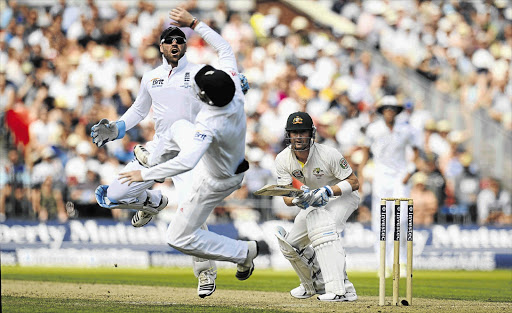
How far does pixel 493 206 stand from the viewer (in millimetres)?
18219

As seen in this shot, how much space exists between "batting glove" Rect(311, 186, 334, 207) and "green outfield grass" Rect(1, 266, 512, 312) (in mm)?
1299

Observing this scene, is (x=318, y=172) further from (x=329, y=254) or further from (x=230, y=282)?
(x=230, y=282)

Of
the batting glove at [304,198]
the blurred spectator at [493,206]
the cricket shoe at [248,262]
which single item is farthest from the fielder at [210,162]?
the blurred spectator at [493,206]

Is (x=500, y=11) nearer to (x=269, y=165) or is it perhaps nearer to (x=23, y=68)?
(x=269, y=165)

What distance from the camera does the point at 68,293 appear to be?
36.1 feet

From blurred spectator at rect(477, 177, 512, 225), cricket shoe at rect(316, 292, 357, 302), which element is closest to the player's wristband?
cricket shoe at rect(316, 292, 357, 302)

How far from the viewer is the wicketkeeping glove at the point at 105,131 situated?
407 inches

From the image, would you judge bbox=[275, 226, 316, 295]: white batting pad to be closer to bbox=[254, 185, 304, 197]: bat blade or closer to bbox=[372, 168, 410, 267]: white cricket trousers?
bbox=[254, 185, 304, 197]: bat blade

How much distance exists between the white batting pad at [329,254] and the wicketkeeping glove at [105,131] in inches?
98.0

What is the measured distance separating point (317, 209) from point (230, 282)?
4.24m

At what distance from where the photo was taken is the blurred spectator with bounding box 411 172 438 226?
17734 millimetres

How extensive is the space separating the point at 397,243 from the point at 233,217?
858cm

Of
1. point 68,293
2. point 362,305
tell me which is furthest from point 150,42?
point 362,305

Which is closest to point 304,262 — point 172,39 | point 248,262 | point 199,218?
point 248,262
